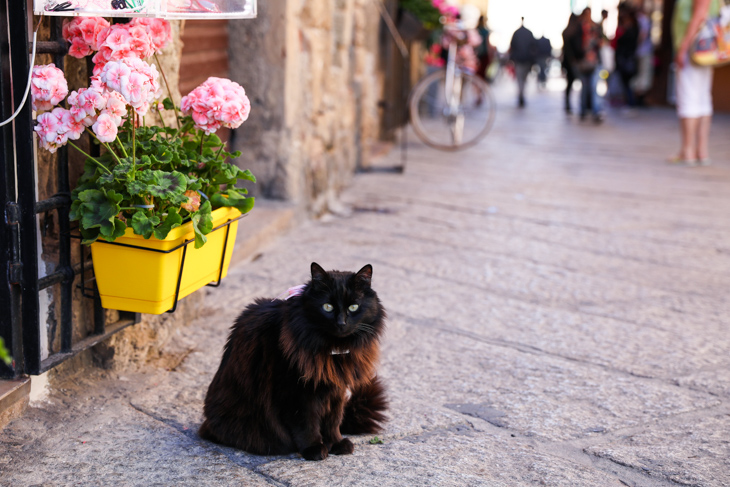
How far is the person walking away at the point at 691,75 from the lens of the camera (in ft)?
20.9

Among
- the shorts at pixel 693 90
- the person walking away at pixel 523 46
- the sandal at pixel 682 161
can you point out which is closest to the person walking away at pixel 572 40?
the person walking away at pixel 523 46

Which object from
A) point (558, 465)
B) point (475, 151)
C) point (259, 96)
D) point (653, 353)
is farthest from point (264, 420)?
point (475, 151)

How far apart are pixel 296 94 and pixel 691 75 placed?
3.88 m

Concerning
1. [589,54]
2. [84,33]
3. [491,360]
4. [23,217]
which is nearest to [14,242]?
[23,217]

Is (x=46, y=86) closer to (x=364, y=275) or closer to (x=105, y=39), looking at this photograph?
(x=105, y=39)

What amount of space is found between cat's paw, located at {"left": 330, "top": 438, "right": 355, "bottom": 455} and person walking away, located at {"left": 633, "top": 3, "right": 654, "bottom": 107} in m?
12.0

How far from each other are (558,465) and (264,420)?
78cm

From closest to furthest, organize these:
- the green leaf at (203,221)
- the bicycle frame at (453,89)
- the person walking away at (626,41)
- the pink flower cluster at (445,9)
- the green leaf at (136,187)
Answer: the green leaf at (136,187) < the green leaf at (203,221) < the bicycle frame at (453,89) < the pink flower cluster at (445,9) < the person walking away at (626,41)

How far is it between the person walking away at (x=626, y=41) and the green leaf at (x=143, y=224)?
11.8m

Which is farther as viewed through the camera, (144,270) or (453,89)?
(453,89)

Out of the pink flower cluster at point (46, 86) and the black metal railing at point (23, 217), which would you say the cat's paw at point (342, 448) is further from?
the pink flower cluster at point (46, 86)

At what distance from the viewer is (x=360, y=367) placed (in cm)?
200

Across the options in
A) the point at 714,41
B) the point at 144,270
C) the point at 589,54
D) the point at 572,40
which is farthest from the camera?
the point at 572,40

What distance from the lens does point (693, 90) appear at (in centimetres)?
674
